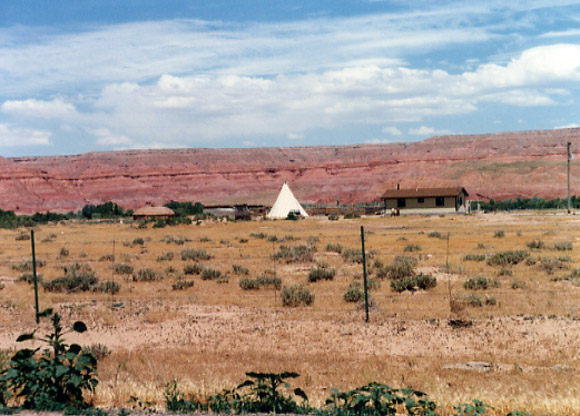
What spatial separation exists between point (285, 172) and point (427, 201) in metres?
87.5

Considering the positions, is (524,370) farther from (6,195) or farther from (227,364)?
(6,195)

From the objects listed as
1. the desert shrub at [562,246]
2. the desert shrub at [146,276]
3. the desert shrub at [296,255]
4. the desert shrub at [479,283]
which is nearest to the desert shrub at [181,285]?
the desert shrub at [146,276]

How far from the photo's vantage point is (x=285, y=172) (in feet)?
509

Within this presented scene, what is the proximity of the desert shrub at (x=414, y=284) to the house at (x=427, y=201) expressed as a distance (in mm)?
52527

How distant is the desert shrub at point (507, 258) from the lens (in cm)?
2166

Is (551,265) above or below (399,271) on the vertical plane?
below

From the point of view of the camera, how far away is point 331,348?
10.9 m

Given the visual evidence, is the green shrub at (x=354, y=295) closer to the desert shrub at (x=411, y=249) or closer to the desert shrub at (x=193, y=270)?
the desert shrub at (x=193, y=270)

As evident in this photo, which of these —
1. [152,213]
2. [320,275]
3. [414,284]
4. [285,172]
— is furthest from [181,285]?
[285,172]

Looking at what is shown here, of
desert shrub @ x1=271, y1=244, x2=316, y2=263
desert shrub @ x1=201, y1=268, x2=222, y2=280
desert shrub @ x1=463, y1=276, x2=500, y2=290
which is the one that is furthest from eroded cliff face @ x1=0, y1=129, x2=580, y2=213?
desert shrub @ x1=463, y1=276, x2=500, y2=290

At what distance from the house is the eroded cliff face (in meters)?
41.8

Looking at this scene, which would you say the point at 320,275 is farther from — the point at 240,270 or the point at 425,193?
the point at 425,193

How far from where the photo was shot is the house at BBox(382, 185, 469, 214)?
225ft

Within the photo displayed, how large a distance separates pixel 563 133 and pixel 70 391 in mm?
163242
